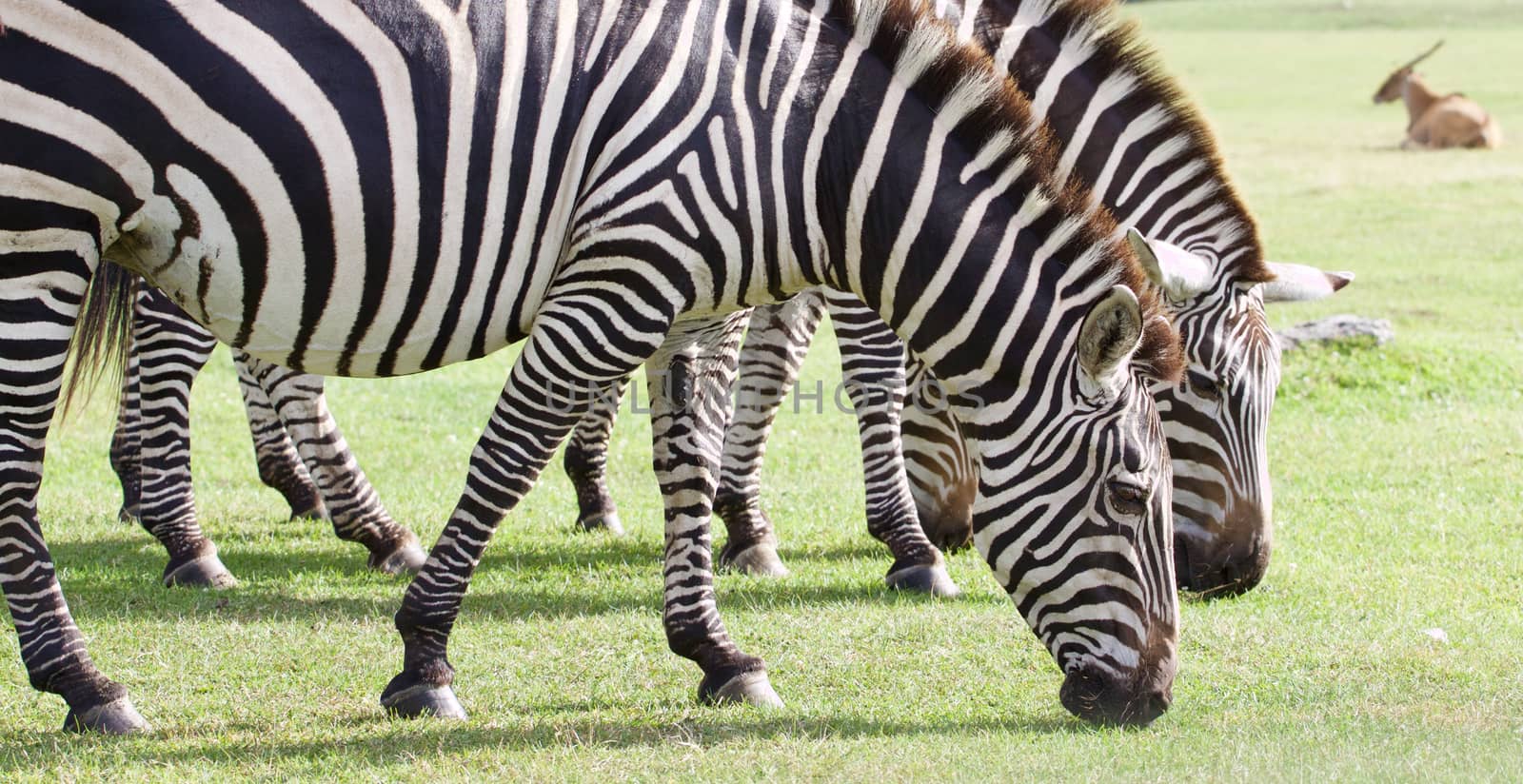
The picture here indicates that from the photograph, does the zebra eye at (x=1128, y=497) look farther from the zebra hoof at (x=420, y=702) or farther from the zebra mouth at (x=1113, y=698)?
the zebra hoof at (x=420, y=702)

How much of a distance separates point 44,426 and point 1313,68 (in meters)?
46.8

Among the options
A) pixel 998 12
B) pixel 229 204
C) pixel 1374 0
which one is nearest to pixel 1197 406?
pixel 998 12

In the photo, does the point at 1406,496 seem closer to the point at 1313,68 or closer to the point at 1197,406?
the point at 1197,406

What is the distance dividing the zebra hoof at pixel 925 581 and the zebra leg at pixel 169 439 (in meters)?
3.33

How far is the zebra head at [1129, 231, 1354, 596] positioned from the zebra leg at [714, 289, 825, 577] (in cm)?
214

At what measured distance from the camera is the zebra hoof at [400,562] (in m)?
7.64

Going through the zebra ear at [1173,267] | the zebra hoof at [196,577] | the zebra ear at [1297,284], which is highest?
the zebra ear at [1173,267]

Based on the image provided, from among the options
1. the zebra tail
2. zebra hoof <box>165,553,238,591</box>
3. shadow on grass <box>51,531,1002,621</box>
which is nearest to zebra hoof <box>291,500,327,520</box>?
shadow on grass <box>51,531,1002,621</box>

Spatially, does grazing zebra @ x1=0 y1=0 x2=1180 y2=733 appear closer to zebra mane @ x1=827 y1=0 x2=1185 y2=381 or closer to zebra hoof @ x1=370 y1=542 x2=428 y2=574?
zebra mane @ x1=827 y1=0 x2=1185 y2=381

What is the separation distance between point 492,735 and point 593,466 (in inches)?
140

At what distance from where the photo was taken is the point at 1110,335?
477 cm

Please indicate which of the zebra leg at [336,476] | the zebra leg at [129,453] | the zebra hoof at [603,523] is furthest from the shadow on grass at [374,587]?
the zebra leg at [129,453]

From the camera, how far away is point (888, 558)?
7.98 meters

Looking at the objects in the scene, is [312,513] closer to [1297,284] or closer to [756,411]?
[756,411]
